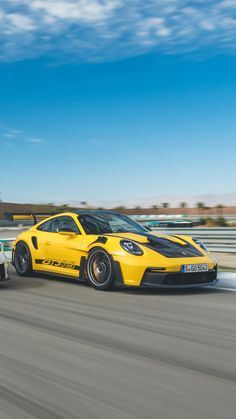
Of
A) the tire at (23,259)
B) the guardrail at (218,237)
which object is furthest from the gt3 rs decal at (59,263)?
the guardrail at (218,237)

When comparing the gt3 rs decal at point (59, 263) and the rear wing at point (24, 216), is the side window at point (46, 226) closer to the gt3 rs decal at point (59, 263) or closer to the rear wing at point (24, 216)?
the rear wing at point (24, 216)

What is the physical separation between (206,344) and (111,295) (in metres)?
3.10

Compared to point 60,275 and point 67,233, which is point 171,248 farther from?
point 60,275

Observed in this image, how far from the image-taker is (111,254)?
8219 millimetres

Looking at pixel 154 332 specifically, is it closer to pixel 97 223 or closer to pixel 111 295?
pixel 111 295

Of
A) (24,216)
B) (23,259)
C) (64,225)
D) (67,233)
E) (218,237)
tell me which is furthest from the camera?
(218,237)

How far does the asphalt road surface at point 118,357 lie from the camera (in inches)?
135

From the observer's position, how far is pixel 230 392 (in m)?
3.64

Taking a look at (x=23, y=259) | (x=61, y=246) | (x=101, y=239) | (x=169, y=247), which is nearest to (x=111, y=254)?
(x=101, y=239)

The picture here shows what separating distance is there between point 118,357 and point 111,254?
372 centimetres

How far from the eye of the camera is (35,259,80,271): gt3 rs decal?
8977 millimetres

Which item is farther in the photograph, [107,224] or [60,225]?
[60,225]

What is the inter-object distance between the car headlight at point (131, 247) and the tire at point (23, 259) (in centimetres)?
236

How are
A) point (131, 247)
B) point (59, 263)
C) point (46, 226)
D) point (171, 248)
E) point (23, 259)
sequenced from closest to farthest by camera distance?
point (131, 247), point (171, 248), point (59, 263), point (46, 226), point (23, 259)
